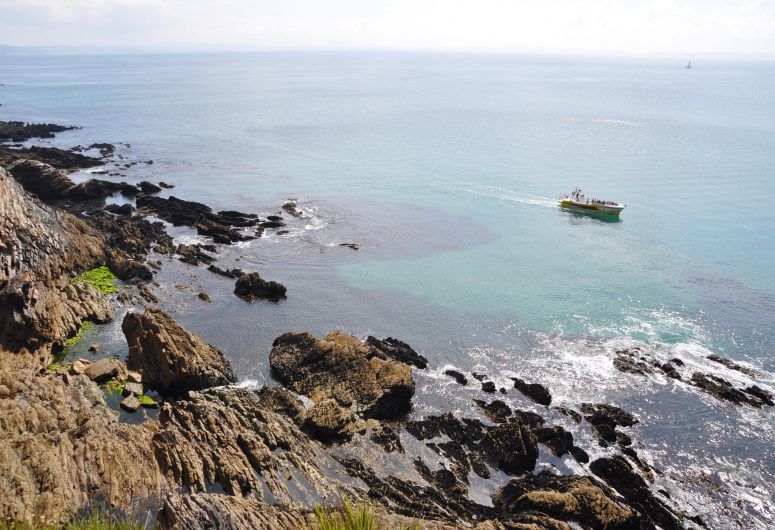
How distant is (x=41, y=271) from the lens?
39844mm

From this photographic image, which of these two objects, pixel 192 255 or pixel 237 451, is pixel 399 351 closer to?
pixel 237 451

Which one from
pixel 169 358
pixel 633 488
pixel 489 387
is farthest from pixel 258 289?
pixel 633 488

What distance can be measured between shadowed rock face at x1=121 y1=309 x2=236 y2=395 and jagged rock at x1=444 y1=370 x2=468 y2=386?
1408 cm

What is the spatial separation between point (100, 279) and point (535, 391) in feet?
118

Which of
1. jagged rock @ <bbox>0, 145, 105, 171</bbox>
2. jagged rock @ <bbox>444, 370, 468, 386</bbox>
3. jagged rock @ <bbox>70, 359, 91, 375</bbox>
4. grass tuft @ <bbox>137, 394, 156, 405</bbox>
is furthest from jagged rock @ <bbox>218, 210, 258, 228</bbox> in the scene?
jagged rock @ <bbox>444, 370, 468, 386</bbox>

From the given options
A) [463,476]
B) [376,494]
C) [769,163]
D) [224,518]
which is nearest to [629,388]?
[463,476]

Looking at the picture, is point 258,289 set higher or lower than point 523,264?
higher

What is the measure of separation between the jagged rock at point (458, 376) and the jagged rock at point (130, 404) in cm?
1897

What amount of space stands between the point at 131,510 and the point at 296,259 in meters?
34.9

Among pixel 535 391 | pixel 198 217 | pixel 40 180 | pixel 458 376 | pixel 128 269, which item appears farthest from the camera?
pixel 40 180

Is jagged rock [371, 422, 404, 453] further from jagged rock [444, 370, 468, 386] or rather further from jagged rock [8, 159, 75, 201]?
jagged rock [8, 159, 75, 201]

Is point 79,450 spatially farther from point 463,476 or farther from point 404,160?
point 404,160

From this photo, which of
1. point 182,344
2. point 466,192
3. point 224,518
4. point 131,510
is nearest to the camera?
point 224,518

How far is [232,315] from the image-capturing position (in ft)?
137
